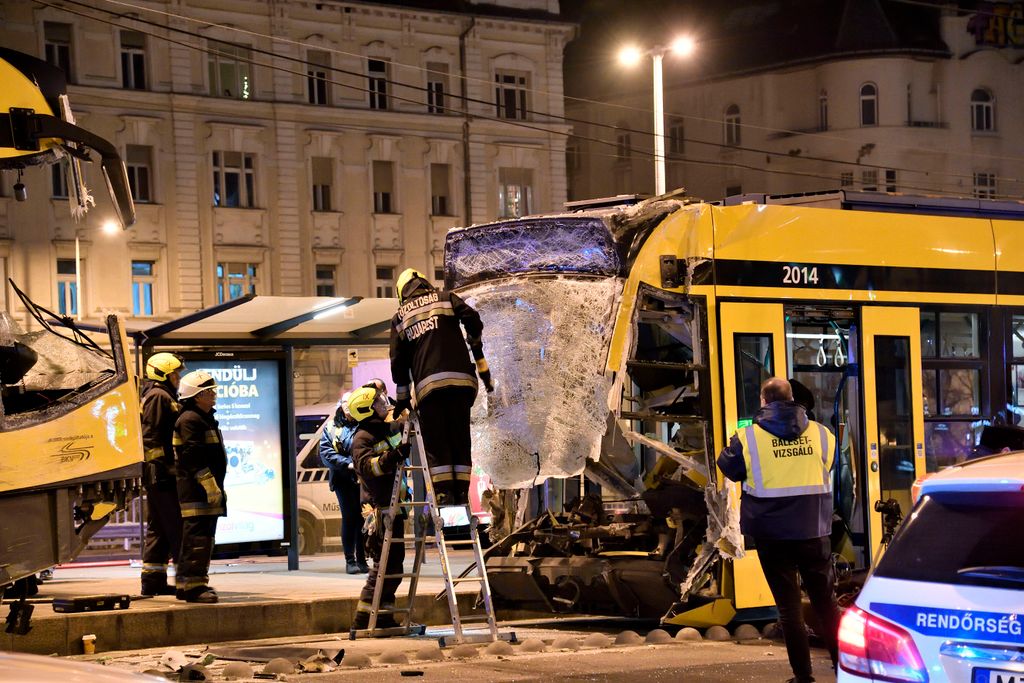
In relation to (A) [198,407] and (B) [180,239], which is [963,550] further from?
(B) [180,239]

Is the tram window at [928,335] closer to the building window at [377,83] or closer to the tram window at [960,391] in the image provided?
the tram window at [960,391]

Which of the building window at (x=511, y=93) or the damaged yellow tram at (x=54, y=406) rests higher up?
the building window at (x=511, y=93)

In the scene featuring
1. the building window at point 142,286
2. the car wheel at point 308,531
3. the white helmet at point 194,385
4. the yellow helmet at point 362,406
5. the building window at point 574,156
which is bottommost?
the car wheel at point 308,531

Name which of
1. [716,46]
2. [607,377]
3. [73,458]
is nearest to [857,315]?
[607,377]

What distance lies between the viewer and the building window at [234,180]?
48781 mm

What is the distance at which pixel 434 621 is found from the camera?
44.2 feet

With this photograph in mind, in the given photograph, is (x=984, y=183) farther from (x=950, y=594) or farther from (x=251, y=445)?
(x=950, y=594)

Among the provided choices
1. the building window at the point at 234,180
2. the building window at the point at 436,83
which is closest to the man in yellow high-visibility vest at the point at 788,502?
the building window at the point at 234,180

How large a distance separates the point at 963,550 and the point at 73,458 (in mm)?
5896

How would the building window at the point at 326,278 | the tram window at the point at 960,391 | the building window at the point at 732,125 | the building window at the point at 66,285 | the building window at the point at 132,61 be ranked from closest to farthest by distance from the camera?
the tram window at the point at 960,391
the building window at the point at 66,285
the building window at the point at 132,61
the building window at the point at 326,278
the building window at the point at 732,125

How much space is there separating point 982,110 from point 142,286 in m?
34.1

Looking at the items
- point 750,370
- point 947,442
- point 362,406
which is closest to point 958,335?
point 947,442

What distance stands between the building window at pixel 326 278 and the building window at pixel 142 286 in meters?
5.19

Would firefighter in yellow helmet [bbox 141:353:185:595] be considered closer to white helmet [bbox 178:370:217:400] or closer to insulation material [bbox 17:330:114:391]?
white helmet [bbox 178:370:217:400]
